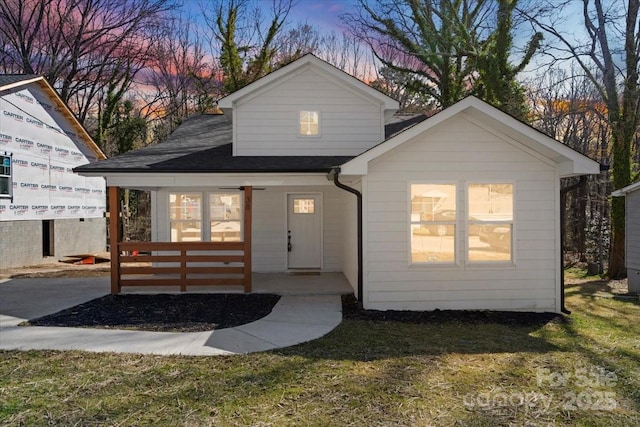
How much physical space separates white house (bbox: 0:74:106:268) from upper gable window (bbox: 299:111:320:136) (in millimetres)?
10185

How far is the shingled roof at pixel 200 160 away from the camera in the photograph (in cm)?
826

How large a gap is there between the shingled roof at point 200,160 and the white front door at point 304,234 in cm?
165

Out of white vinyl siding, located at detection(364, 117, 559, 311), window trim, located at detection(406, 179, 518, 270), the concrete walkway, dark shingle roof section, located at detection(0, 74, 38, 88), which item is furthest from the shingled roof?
dark shingle roof section, located at detection(0, 74, 38, 88)

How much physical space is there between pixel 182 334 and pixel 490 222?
549cm

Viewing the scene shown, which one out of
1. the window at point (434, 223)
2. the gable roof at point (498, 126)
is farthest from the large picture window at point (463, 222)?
the gable roof at point (498, 126)

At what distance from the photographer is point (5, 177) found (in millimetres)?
13922

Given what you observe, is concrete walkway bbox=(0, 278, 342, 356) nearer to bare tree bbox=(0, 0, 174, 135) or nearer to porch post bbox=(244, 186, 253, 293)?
porch post bbox=(244, 186, 253, 293)

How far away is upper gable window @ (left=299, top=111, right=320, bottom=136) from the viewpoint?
411 inches

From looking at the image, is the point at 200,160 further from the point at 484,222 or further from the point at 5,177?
the point at 5,177

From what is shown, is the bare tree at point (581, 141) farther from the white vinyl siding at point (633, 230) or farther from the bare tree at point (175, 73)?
the bare tree at point (175, 73)

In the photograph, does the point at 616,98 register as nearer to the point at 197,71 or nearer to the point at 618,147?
the point at 618,147

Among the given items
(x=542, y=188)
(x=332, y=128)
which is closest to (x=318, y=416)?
(x=542, y=188)

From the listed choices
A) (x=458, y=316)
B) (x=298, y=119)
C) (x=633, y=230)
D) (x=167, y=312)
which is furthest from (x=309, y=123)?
(x=633, y=230)

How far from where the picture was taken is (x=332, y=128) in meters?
10.4
